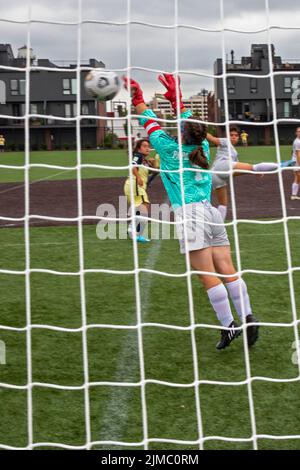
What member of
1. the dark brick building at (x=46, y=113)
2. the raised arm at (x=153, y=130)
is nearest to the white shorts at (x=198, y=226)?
the raised arm at (x=153, y=130)

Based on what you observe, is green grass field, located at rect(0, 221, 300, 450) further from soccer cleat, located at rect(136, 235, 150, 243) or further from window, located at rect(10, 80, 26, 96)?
window, located at rect(10, 80, 26, 96)

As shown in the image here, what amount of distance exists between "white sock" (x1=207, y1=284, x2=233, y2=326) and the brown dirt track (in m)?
7.33

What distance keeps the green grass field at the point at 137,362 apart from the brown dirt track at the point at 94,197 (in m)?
4.91

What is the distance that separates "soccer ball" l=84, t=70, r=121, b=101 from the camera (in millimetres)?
4848

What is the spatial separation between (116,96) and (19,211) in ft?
31.8

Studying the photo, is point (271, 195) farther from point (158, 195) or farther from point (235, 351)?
point (235, 351)

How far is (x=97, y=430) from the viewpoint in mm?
4023

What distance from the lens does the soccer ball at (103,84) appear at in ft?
15.9

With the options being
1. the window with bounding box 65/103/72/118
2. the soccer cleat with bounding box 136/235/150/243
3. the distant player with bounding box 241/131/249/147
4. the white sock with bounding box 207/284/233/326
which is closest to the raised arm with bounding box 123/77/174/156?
the white sock with bounding box 207/284/233/326

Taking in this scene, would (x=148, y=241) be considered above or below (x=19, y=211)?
below

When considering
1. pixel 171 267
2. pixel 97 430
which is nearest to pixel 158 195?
pixel 171 267

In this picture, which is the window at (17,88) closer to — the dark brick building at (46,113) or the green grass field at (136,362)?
the dark brick building at (46,113)

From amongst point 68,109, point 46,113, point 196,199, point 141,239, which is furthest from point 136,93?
point 68,109
